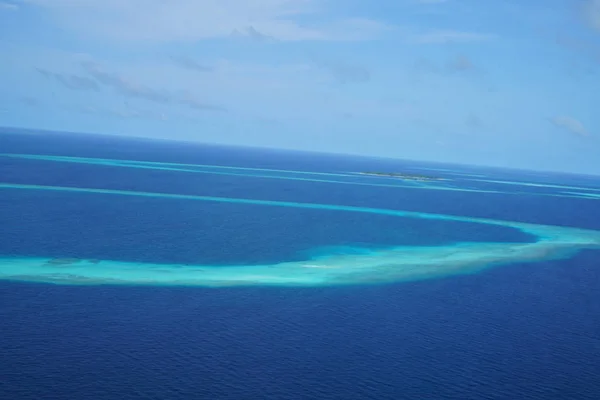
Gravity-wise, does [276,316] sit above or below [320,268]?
below

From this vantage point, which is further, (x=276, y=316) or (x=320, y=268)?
(x=320, y=268)

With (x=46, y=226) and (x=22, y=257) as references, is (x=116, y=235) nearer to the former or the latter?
(x=46, y=226)

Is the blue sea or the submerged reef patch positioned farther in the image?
the submerged reef patch

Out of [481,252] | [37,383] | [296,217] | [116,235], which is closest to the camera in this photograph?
[37,383]

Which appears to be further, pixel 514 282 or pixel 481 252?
pixel 481 252

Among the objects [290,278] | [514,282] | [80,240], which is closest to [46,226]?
[80,240]

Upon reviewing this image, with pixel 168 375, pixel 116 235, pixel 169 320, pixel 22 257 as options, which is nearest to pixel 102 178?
pixel 116 235

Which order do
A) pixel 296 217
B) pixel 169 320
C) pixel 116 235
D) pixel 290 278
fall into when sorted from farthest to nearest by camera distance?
1. pixel 296 217
2. pixel 116 235
3. pixel 290 278
4. pixel 169 320

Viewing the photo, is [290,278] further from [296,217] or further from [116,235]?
[296,217]

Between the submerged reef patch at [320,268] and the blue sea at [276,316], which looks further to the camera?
the submerged reef patch at [320,268]
